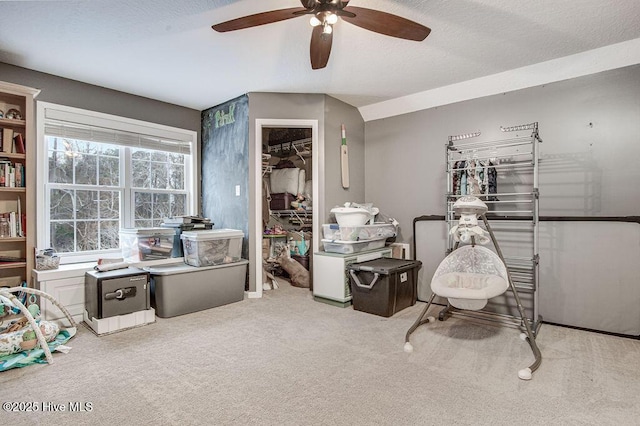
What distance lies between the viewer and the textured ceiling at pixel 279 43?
223 cm

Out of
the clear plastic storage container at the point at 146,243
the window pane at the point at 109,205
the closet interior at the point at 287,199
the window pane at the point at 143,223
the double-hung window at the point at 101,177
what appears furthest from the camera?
the closet interior at the point at 287,199

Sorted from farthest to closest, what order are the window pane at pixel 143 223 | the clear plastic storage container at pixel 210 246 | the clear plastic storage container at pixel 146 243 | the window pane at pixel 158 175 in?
the window pane at pixel 158 175, the window pane at pixel 143 223, the clear plastic storage container at pixel 146 243, the clear plastic storage container at pixel 210 246

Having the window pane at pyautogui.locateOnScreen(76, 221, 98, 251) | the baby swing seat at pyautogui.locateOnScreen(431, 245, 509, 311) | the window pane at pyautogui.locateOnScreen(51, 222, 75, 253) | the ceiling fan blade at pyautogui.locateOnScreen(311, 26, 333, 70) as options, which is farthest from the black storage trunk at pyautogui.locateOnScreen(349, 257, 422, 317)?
the window pane at pyautogui.locateOnScreen(51, 222, 75, 253)

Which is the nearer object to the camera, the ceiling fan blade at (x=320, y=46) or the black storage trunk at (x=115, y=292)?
the ceiling fan blade at (x=320, y=46)

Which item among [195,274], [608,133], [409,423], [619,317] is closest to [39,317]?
[195,274]

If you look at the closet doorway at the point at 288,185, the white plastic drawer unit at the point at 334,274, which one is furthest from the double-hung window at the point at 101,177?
the white plastic drawer unit at the point at 334,274

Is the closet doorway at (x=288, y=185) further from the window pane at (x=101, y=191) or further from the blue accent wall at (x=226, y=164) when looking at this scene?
the window pane at (x=101, y=191)

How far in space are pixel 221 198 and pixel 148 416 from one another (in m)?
2.92

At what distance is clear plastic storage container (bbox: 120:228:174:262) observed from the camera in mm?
3600

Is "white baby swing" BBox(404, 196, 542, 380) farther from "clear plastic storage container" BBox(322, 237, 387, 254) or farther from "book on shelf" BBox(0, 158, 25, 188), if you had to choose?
"book on shelf" BBox(0, 158, 25, 188)

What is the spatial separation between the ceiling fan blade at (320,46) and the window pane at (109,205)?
287cm

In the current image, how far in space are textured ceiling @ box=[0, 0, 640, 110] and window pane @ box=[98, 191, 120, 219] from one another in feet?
3.92

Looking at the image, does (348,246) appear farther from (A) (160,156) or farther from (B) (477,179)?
(A) (160,156)

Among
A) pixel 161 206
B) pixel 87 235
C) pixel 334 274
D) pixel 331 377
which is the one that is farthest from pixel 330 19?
pixel 87 235
